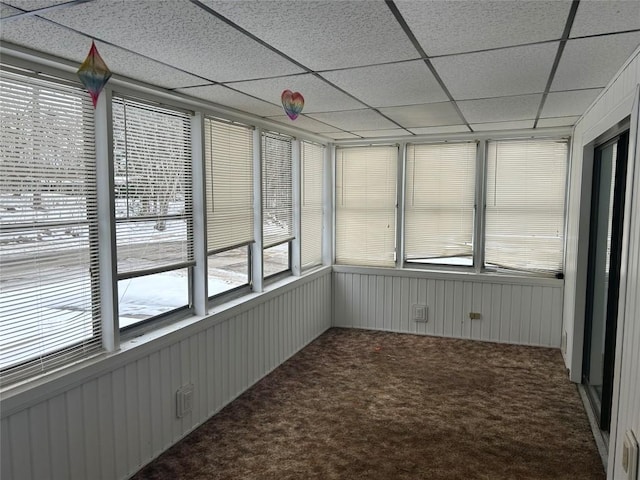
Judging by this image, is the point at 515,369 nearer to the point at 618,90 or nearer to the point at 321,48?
the point at 618,90

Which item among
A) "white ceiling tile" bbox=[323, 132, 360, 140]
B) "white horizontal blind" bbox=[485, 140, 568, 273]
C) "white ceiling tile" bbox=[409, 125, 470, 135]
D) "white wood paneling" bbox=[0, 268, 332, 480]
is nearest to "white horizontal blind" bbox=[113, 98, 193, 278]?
"white wood paneling" bbox=[0, 268, 332, 480]

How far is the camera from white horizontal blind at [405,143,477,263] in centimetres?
520

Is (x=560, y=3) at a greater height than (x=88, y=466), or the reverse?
(x=560, y=3)

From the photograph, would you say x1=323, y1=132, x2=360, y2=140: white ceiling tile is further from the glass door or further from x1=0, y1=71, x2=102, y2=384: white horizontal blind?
x1=0, y1=71, x2=102, y2=384: white horizontal blind

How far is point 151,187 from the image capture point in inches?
115

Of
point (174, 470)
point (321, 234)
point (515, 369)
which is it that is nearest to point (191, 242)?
point (174, 470)

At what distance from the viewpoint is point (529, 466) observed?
2.82 meters

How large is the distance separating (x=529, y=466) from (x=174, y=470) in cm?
212

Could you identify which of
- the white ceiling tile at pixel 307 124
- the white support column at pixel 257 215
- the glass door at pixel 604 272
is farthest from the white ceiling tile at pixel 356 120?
the glass door at pixel 604 272

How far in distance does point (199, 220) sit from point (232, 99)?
87 cm

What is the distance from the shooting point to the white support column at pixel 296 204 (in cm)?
480

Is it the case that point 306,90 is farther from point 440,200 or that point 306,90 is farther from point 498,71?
point 440,200

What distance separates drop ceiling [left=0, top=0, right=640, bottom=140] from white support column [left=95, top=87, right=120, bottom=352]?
0.25 metres

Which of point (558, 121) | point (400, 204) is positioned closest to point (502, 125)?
point (558, 121)
